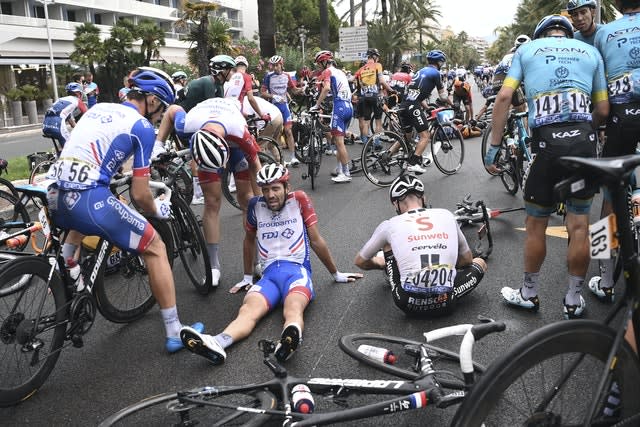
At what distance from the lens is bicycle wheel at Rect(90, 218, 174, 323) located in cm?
445

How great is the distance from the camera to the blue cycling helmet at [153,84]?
412 cm

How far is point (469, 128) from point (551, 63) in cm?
1149

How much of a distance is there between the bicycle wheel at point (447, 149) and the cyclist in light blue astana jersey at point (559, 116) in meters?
6.30

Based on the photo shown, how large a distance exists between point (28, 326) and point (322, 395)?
191 cm

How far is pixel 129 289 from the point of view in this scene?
15.7 feet

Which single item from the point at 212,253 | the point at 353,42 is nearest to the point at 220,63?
the point at 212,253

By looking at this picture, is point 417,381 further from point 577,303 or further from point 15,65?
point 15,65

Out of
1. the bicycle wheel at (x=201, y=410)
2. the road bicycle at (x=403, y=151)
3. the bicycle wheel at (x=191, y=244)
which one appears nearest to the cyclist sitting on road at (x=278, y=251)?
the bicycle wheel at (x=191, y=244)

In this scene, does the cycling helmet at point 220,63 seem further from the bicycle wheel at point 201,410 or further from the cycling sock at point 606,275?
the bicycle wheel at point 201,410

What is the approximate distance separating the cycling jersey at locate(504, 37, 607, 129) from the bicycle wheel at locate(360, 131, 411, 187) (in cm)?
586

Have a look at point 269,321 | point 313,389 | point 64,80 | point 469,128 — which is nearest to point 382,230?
point 269,321

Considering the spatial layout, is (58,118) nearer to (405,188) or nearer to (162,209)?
(162,209)

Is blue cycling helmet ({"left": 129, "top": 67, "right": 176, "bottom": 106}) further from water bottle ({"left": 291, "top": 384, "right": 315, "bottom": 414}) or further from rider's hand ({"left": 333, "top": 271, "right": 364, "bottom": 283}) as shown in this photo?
water bottle ({"left": 291, "top": 384, "right": 315, "bottom": 414})

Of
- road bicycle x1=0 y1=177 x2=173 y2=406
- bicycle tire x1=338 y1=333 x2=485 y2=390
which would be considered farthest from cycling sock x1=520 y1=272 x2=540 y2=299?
road bicycle x1=0 y1=177 x2=173 y2=406
